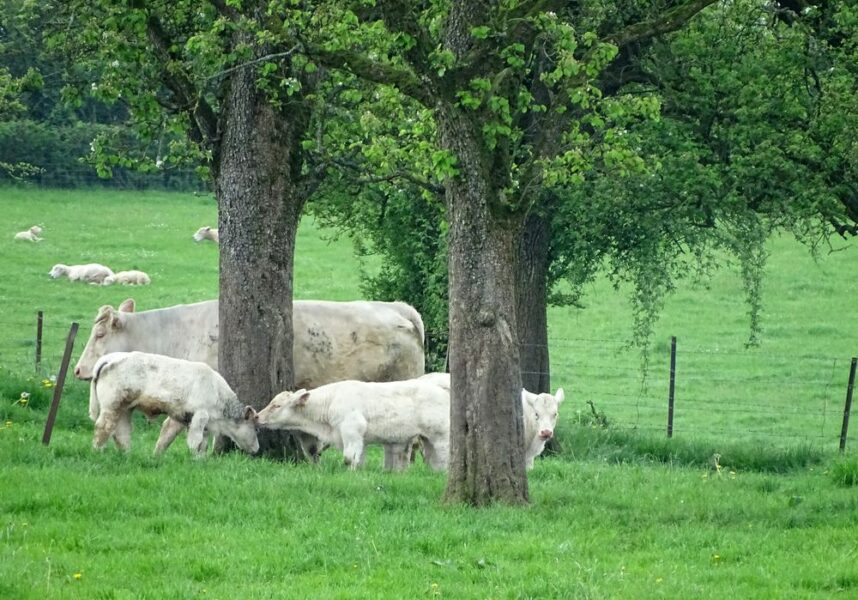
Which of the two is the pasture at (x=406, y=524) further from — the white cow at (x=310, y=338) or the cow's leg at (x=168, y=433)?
the white cow at (x=310, y=338)

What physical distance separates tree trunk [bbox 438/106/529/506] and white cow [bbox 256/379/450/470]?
3.08 m

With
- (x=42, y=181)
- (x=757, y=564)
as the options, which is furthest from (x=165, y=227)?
(x=757, y=564)

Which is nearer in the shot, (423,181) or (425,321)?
(423,181)

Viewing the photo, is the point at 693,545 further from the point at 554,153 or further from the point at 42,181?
the point at 42,181

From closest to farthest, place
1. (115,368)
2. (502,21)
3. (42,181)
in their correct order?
1. (502,21)
2. (115,368)
3. (42,181)

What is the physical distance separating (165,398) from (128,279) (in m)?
26.5

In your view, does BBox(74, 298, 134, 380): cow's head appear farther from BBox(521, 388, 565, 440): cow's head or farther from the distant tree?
the distant tree

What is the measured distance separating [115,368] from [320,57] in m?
4.62

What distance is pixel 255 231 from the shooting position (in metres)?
15.5

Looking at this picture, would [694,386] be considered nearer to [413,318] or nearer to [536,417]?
[413,318]

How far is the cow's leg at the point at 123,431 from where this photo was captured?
1555cm

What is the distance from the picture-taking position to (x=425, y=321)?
89.1 ft

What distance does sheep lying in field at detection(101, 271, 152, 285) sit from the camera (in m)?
40.9

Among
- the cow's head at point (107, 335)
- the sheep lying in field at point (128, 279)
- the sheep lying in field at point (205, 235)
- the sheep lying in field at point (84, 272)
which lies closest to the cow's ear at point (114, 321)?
the cow's head at point (107, 335)
